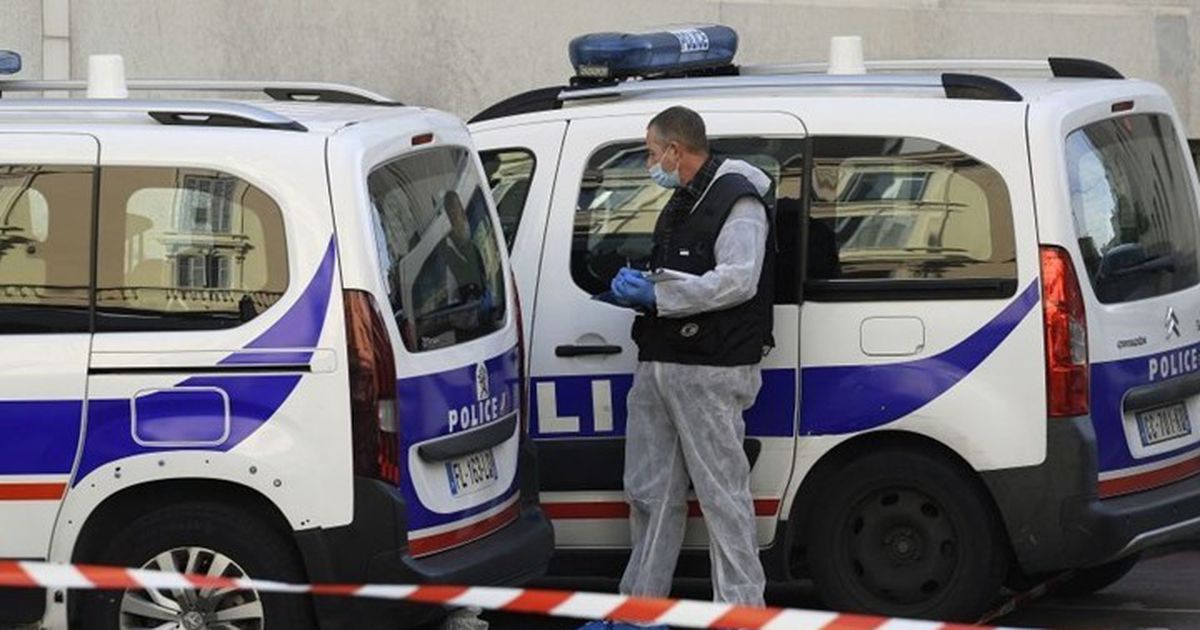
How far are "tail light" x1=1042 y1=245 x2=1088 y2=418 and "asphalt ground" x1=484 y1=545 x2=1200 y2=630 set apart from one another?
0.97m

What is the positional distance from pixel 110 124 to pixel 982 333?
2703 millimetres

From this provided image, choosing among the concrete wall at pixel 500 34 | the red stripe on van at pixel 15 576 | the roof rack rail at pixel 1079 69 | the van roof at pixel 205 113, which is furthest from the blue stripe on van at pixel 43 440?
the concrete wall at pixel 500 34

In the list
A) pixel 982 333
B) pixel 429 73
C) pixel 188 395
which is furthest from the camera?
pixel 429 73

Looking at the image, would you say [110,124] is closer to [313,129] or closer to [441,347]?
[313,129]

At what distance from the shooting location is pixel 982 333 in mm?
7785

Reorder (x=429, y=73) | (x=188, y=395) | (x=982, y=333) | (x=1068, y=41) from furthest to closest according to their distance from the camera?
(x=1068, y=41) → (x=429, y=73) → (x=982, y=333) → (x=188, y=395)

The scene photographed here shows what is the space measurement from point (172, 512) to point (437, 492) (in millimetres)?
727

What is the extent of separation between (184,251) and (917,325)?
7.74 ft

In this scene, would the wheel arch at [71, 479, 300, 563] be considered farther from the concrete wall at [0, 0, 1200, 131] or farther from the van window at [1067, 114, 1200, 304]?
the concrete wall at [0, 0, 1200, 131]

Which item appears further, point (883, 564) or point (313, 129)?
point (883, 564)

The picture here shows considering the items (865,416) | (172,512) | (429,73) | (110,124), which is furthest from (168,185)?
(429,73)

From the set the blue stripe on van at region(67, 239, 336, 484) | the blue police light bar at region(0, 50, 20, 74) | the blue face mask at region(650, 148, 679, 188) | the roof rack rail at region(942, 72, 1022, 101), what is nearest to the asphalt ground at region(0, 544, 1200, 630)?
the blue face mask at region(650, 148, 679, 188)

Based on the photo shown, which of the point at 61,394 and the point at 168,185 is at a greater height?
the point at 168,185

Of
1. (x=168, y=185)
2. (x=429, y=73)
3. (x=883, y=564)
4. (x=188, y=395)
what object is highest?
(x=429, y=73)
